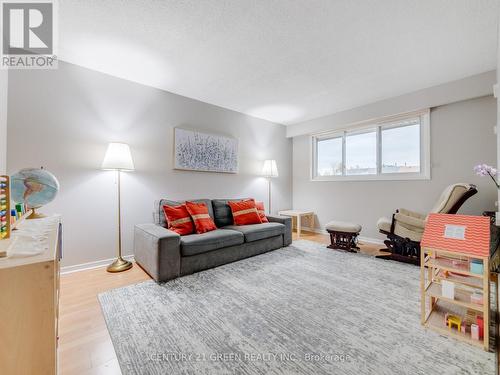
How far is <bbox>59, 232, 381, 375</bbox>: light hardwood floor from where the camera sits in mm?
1239

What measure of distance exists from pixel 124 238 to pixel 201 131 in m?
1.99

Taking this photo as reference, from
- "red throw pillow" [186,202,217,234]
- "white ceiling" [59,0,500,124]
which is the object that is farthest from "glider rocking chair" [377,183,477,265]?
"red throw pillow" [186,202,217,234]

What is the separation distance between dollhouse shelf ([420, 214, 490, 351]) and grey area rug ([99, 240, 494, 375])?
11cm

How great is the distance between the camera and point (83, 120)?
2629 millimetres

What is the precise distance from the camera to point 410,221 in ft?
9.16

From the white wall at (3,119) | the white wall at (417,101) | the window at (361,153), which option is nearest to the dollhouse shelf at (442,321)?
the window at (361,153)

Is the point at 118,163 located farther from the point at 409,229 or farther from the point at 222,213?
the point at 409,229

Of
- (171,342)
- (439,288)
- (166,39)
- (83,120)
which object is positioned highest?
(166,39)

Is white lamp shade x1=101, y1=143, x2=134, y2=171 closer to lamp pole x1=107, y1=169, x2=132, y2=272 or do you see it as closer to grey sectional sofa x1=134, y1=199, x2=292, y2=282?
lamp pole x1=107, y1=169, x2=132, y2=272

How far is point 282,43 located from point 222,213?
92.7 inches

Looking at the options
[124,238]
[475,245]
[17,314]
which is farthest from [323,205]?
[17,314]

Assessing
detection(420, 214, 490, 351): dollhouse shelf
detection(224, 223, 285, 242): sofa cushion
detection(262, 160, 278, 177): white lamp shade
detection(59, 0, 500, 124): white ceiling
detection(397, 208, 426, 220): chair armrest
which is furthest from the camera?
detection(262, 160, 278, 177): white lamp shade

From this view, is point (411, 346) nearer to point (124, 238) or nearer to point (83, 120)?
point (124, 238)

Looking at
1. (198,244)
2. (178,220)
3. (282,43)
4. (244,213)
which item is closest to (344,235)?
(244,213)
